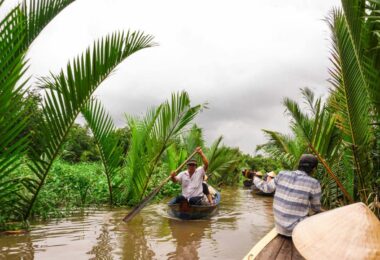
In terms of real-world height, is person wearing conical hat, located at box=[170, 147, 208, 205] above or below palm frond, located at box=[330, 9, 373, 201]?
below

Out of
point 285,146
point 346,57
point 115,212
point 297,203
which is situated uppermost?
point 346,57

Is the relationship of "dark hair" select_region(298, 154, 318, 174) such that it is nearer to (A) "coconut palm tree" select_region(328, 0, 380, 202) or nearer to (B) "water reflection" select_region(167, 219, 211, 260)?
(A) "coconut palm tree" select_region(328, 0, 380, 202)

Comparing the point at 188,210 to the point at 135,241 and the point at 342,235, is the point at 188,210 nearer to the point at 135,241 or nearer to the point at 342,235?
the point at 135,241

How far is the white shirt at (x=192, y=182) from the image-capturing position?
8227 mm

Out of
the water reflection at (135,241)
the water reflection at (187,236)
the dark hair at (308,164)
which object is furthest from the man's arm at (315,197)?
the water reflection at (135,241)

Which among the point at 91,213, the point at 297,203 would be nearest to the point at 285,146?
the point at 91,213

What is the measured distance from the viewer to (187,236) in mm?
6871

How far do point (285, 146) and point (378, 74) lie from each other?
7457 mm

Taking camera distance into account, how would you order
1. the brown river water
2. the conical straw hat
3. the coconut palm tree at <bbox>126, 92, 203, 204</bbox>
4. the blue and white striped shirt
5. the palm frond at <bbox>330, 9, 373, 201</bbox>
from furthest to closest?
the coconut palm tree at <bbox>126, 92, 203, 204</bbox> < the brown river water < the palm frond at <bbox>330, 9, 373, 201</bbox> < the blue and white striped shirt < the conical straw hat

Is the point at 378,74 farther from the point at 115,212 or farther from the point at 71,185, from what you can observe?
the point at 71,185

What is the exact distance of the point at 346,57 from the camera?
4383 millimetres

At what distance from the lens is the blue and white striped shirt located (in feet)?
11.8

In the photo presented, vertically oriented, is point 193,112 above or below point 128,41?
below

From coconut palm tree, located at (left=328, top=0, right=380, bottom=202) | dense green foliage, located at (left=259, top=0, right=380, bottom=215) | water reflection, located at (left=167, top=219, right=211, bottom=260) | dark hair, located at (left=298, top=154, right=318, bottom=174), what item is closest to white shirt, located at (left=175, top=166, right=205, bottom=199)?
water reflection, located at (left=167, top=219, right=211, bottom=260)
